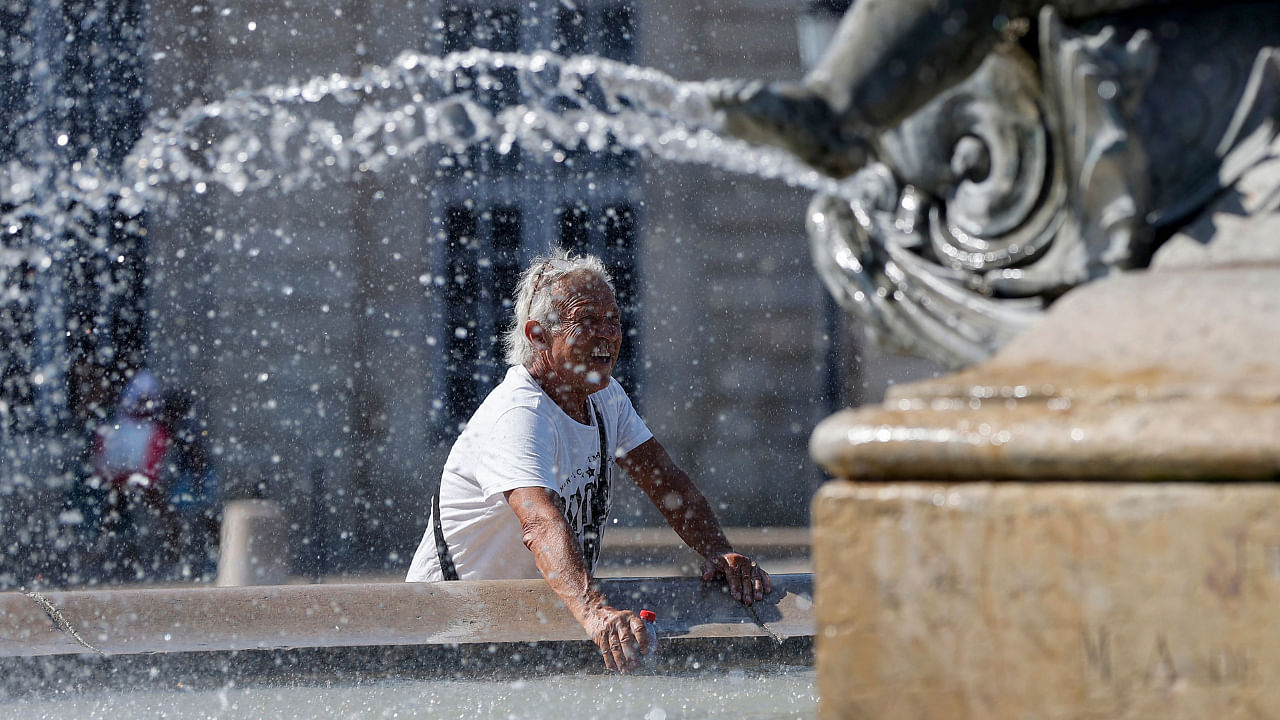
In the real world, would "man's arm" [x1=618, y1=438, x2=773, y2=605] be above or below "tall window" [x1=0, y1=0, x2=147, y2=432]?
below

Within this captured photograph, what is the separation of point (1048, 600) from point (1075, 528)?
0.06m

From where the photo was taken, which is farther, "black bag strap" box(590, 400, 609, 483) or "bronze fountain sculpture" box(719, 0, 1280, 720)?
"black bag strap" box(590, 400, 609, 483)

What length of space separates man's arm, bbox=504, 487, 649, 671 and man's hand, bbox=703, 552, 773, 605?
365mm

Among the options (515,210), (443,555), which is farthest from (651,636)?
(515,210)

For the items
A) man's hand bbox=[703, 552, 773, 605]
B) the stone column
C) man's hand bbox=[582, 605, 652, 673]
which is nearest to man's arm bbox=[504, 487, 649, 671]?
man's hand bbox=[582, 605, 652, 673]

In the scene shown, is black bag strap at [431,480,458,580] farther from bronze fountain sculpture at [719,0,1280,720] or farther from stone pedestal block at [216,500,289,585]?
stone pedestal block at [216,500,289,585]

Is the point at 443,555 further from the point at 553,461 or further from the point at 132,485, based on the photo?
the point at 132,485

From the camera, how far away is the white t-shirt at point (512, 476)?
9.62 feet

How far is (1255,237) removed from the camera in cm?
131

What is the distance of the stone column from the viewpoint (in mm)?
1001

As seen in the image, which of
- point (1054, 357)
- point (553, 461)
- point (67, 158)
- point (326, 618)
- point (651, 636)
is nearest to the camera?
point (1054, 357)

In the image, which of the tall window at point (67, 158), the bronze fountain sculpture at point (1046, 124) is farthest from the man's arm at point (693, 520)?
the tall window at point (67, 158)

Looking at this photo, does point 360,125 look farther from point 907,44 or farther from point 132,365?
point 907,44

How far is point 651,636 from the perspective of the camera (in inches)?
106
